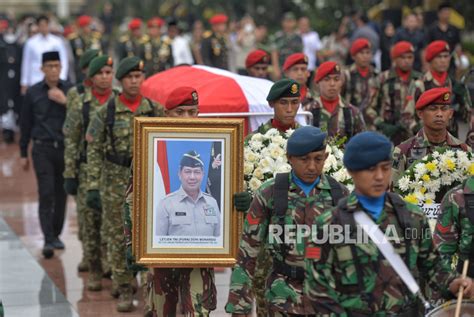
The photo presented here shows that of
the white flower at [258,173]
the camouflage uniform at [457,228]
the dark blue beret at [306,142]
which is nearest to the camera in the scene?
the dark blue beret at [306,142]

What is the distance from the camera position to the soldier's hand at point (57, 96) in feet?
43.6

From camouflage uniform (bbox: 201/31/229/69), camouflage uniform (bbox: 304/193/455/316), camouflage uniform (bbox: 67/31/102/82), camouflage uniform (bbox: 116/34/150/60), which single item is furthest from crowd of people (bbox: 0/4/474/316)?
camouflage uniform (bbox: 67/31/102/82)

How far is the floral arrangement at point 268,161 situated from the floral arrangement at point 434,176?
0.46 metres

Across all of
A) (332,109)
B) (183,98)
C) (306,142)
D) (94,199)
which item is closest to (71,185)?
(94,199)

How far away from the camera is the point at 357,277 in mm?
6086

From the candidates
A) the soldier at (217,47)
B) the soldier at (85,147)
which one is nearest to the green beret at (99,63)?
the soldier at (85,147)

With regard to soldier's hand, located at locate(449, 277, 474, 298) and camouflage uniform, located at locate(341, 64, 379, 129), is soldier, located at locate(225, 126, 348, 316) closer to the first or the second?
soldier's hand, located at locate(449, 277, 474, 298)

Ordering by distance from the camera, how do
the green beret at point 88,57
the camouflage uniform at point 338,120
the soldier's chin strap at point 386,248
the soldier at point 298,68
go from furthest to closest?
the green beret at point 88,57 → the soldier at point 298,68 → the camouflage uniform at point 338,120 → the soldier's chin strap at point 386,248

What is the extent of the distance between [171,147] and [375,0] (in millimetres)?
24267

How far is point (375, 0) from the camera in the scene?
32.0 metres

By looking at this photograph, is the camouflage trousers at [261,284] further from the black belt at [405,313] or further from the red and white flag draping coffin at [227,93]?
the red and white flag draping coffin at [227,93]

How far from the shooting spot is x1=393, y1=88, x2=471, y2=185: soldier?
30.9 feet

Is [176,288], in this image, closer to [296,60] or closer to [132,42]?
[296,60]

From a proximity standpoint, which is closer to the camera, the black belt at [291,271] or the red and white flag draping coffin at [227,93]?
the black belt at [291,271]
